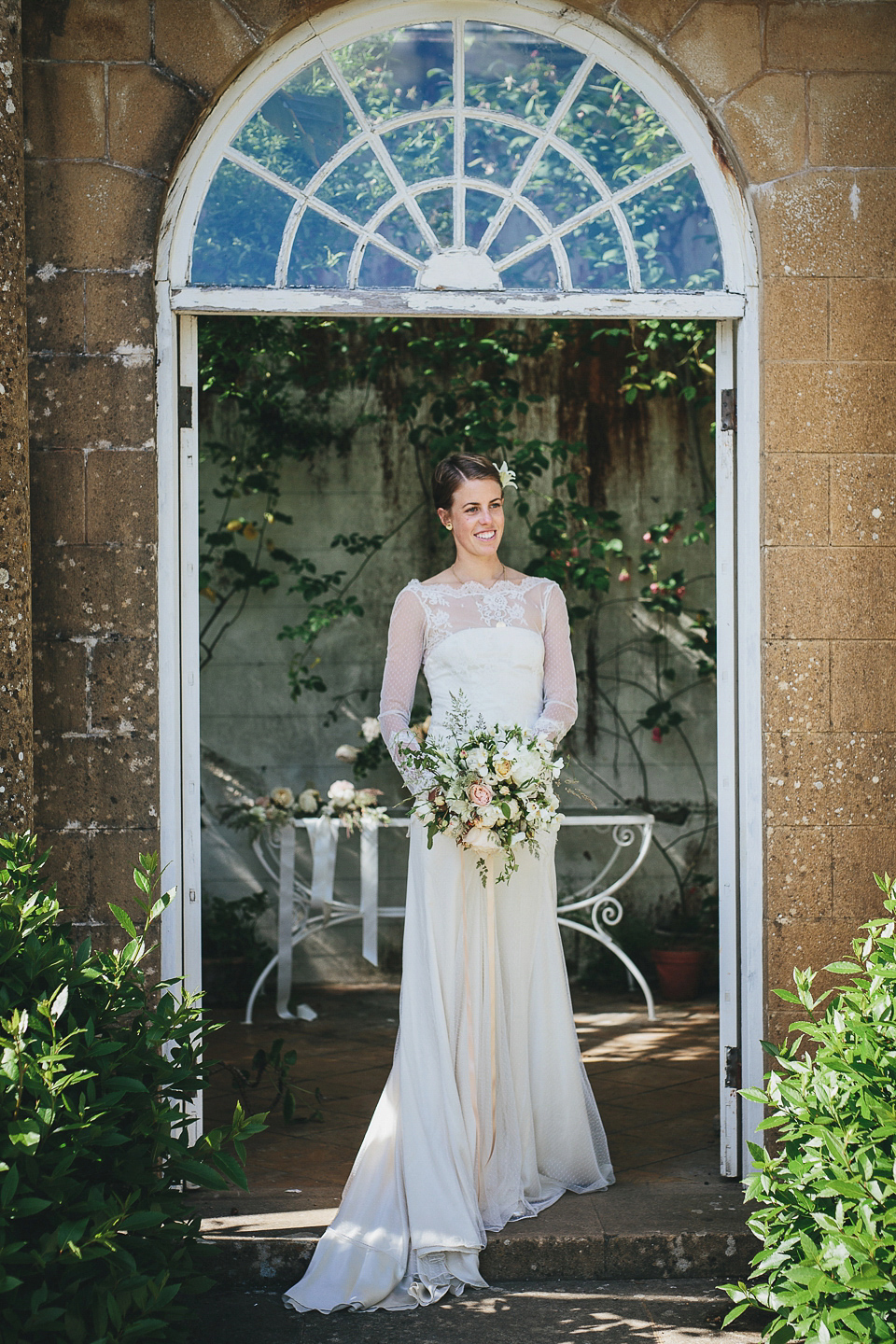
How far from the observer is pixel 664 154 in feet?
12.3

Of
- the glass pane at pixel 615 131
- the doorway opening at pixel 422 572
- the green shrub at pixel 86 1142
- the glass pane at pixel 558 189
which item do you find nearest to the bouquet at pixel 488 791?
the green shrub at pixel 86 1142

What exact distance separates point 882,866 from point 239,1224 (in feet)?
6.75

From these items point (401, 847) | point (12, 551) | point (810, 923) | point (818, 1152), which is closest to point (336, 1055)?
point (401, 847)

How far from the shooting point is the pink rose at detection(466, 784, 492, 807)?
10.7ft

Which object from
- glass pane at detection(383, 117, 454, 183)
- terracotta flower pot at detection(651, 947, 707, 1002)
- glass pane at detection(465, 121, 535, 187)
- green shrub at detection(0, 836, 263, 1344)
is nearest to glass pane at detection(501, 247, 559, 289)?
glass pane at detection(465, 121, 535, 187)

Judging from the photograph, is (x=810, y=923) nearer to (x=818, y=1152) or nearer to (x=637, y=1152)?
(x=637, y=1152)

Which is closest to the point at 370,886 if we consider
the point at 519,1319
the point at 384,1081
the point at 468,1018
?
the point at 384,1081

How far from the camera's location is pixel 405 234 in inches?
146

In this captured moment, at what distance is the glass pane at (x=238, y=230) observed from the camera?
12.0 feet

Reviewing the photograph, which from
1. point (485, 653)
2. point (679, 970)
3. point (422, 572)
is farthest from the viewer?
point (422, 572)

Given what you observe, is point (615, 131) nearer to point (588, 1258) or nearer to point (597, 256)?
point (597, 256)

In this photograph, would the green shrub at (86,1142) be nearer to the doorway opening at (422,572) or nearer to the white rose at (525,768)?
the white rose at (525,768)

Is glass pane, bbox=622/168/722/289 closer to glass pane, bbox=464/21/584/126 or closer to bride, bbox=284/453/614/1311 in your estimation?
glass pane, bbox=464/21/584/126

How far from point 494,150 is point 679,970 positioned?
4.04 meters
